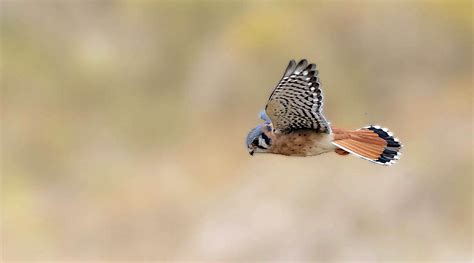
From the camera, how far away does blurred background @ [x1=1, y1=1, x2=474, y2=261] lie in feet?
51.2

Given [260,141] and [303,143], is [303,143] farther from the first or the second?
[260,141]

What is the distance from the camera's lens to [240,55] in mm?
17312

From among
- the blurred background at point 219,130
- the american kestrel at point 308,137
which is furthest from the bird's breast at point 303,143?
the blurred background at point 219,130

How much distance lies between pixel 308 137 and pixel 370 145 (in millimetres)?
591

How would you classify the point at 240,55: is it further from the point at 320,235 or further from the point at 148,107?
the point at 320,235

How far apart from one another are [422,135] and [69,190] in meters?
6.78

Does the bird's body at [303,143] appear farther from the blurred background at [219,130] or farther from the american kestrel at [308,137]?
the blurred background at [219,130]

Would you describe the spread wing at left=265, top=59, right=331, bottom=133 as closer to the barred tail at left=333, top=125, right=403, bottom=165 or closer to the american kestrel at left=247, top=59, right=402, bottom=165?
the american kestrel at left=247, top=59, right=402, bottom=165

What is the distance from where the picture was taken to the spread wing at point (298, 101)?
7785 millimetres

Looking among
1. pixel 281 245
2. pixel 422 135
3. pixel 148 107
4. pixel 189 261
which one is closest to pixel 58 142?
pixel 148 107

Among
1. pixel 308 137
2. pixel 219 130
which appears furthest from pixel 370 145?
pixel 219 130

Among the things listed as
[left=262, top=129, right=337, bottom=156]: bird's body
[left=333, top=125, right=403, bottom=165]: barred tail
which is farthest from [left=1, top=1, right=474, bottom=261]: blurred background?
[left=262, top=129, right=337, bottom=156]: bird's body

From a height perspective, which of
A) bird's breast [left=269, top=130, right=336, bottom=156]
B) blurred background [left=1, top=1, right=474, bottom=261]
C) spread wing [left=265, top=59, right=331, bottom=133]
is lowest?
bird's breast [left=269, top=130, right=336, bottom=156]

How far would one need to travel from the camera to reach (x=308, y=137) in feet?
27.5
